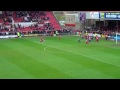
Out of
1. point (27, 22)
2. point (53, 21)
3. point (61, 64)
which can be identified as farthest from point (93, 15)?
point (61, 64)

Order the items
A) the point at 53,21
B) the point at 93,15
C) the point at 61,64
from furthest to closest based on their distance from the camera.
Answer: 1. the point at 53,21
2. the point at 93,15
3. the point at 61,64

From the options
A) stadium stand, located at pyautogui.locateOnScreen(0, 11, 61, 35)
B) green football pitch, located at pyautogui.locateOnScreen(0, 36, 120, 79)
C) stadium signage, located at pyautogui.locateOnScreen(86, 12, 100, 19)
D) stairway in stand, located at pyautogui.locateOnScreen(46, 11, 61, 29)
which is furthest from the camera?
stairway in stand, located at pyautogui.locateOnScreen(46, 11, 61, 29)

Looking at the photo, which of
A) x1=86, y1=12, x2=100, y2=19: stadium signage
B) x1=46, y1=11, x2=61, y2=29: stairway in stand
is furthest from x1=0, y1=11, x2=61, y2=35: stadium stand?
x1=86, y1=12, x2=100, y2=19: stadium signage

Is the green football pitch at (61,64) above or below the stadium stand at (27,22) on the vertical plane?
below

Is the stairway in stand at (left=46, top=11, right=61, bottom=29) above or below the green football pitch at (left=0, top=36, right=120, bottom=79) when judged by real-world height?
above

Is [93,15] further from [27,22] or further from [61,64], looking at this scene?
[61,64]

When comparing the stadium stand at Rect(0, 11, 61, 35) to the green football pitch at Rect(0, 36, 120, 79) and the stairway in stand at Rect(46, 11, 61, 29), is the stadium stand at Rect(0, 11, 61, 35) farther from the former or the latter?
the green football pitch at Rect(0, 36, 120, 79)

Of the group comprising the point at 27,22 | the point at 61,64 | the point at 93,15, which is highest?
the point at 93,15

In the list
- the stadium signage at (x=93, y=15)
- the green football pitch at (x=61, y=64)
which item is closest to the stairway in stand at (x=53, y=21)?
the stadium signage at (x=93, y=15)

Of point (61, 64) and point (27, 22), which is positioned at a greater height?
point (27, 22)

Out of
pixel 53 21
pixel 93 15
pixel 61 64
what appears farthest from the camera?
pixel 53 21

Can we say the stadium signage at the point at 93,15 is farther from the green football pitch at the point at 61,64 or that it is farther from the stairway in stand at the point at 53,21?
the green football pitch at the point at 61,64
